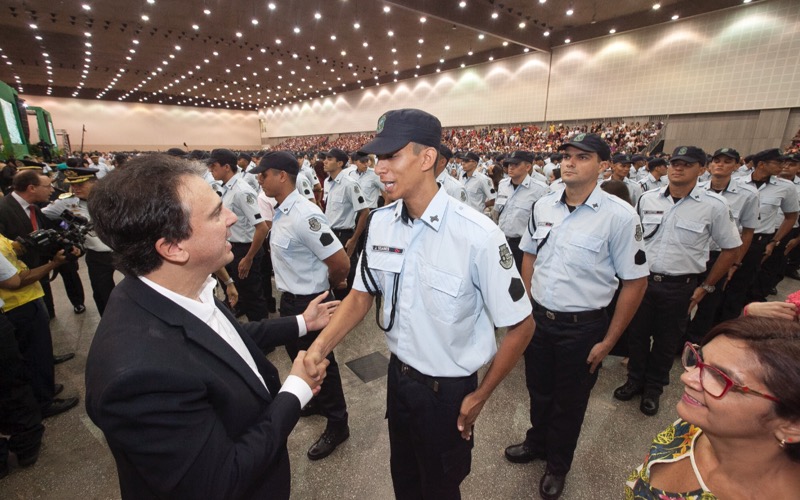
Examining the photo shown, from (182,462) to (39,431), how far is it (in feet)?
8.99

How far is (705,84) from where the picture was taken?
1380 centimetres

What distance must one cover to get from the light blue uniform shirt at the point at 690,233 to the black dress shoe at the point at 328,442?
111 inches

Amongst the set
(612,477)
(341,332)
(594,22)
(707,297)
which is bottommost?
(612,477)

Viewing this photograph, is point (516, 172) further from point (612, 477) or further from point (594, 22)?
point (594, 22)

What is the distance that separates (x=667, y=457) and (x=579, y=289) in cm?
117

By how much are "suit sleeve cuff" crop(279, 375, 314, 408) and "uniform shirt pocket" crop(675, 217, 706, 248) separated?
312 centimetres

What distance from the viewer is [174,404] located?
2.62 ft

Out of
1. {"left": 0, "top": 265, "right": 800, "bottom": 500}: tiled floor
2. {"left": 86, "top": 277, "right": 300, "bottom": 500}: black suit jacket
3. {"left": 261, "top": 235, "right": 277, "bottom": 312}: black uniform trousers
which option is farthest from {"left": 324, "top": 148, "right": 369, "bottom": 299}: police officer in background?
{"left": 86, "top": 277, "right": 300, "bottom": 500}: black suit jacket

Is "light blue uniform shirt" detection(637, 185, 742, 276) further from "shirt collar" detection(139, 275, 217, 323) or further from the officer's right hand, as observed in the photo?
"shirt collar" detection(139, 275, 217, 323)

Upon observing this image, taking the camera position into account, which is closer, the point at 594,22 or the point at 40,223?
the point at 40,223

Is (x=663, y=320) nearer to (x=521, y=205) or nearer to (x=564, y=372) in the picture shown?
(x=564, y=372)

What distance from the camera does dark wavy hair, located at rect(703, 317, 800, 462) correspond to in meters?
0.74

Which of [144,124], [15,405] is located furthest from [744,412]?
[144,124]

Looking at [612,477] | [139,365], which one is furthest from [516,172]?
[139,365]
